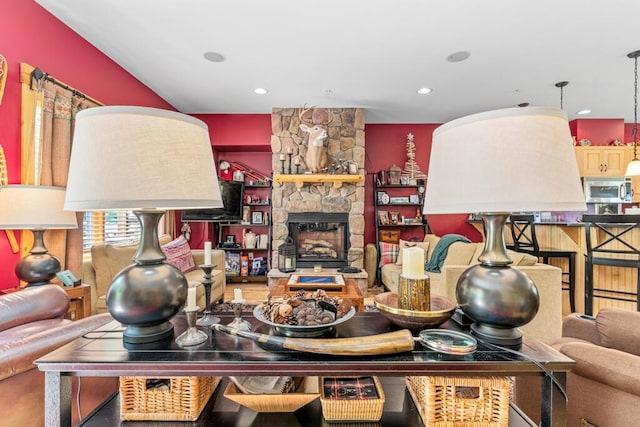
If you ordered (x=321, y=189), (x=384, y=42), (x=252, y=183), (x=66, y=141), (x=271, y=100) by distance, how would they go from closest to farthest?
(x=66, y=141)
(x=384, y=42)
(x=271, y=100)
(x=321, y=189)
(x=252, y=183)

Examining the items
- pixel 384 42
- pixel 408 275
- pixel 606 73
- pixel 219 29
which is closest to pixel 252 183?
pixel 219 29

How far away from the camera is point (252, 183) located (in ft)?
16.1

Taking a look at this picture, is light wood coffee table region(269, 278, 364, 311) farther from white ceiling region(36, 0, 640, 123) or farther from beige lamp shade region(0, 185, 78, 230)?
white ceiling region(36, 0, 640, 123)

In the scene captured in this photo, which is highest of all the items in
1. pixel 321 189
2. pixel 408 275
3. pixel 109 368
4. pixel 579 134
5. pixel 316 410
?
pixel 579 134

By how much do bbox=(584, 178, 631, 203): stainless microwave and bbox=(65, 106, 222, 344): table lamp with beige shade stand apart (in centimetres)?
611

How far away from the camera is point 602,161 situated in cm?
476

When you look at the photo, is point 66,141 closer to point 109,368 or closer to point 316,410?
point 109,368

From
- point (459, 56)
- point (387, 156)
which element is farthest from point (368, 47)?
point (387, 156)

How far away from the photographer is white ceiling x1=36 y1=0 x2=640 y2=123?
2.28 metres

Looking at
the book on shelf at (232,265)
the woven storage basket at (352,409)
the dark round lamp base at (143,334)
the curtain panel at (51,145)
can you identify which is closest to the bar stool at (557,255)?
the woven storage basket at (352,409)

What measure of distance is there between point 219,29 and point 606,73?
13.6 feet

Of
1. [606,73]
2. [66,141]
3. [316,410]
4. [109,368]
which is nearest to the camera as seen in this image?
[109,368]

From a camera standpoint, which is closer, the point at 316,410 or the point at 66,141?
the point at 316,410

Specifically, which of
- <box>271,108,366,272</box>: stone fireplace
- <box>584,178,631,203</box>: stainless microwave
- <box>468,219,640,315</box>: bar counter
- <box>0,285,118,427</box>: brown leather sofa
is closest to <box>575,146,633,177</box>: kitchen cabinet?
<box>584,178,631,203</box>: stainless microwave
